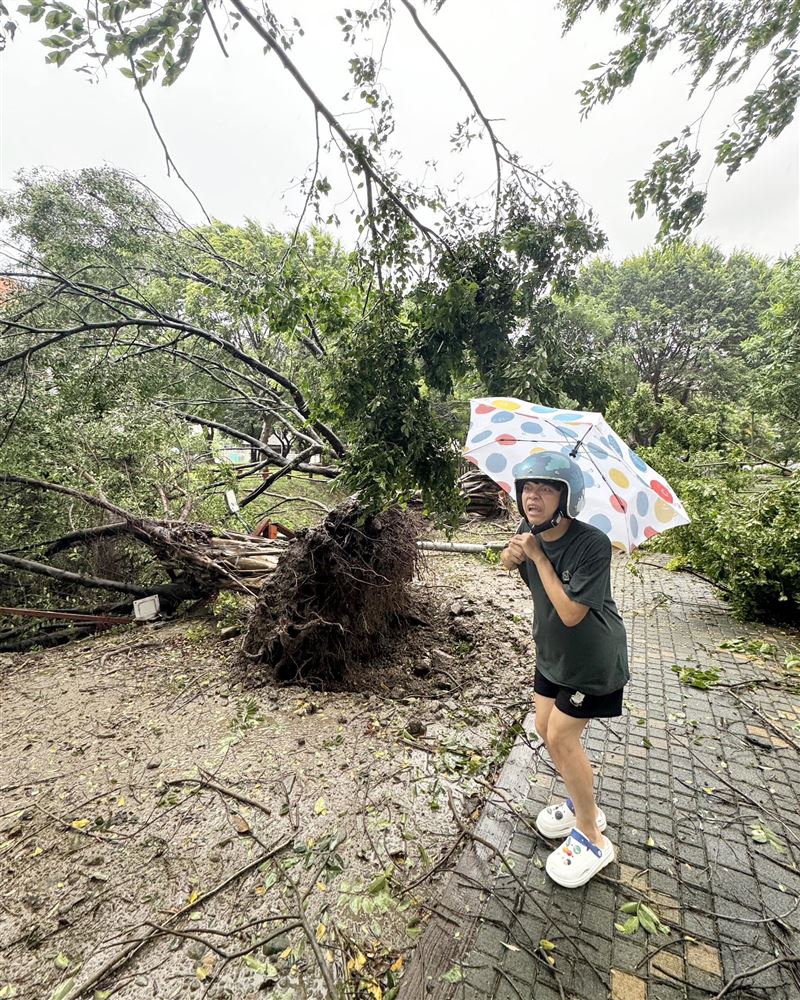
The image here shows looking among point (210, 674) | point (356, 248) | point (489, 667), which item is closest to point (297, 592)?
point (210, 674)

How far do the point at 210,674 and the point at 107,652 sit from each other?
5.46ft

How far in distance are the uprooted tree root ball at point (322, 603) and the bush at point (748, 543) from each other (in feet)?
13.0

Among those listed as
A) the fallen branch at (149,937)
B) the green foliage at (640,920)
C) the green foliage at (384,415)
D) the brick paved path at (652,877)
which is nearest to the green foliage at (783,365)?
the brick paved path at (652,877)

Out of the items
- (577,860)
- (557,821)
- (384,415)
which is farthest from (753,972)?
(384,415)

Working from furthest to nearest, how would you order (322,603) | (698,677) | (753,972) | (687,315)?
(687,315), (322,603), (698,677), (753,972)

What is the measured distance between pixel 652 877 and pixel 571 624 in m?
1.44

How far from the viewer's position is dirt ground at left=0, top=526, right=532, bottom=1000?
1.78 meters

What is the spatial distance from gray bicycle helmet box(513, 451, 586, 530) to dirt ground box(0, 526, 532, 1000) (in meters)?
1.94

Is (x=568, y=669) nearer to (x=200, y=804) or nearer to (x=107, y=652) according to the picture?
(x=200, y=804)

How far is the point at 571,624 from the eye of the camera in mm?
1727

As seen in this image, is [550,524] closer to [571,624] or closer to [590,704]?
[571,624]

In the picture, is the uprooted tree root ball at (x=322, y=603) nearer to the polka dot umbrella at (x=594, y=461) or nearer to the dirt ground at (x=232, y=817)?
the dirt ground at (x=232, y=817)

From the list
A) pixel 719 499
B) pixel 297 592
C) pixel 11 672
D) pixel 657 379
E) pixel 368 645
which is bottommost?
pixel 11 672

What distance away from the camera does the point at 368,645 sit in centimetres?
451
